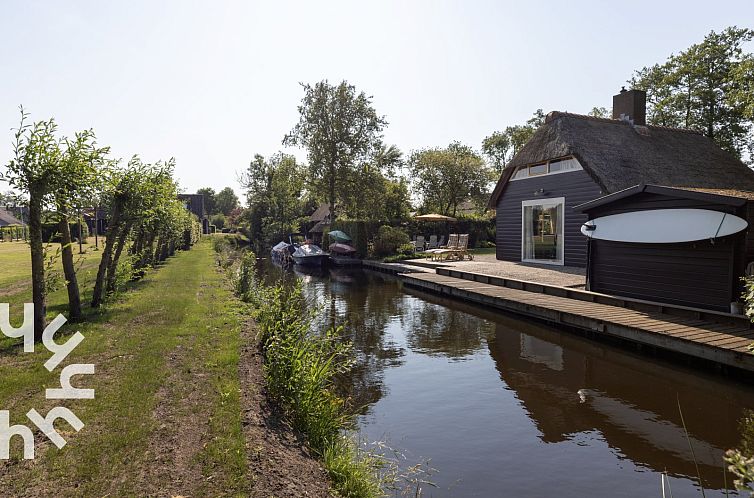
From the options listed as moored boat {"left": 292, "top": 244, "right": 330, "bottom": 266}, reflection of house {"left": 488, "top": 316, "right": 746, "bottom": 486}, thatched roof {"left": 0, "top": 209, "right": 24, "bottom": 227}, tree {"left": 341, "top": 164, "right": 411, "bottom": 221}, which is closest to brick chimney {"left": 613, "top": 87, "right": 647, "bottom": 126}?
reflection of house {"left": 488, "top": 316, "right": 746, "bottom": 486}

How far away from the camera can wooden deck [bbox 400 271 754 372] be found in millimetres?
6991

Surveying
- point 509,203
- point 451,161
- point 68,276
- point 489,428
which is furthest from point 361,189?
point 489,428

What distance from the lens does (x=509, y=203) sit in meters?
20.0

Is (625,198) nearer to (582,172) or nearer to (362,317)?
(582,172)

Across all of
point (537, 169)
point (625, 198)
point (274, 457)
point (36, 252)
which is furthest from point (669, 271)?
point (36, 252)

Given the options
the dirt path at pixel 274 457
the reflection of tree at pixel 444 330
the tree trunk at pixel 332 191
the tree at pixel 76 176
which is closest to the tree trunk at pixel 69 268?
the tree at pixel 76 176

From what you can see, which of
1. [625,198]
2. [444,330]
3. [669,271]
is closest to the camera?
[669,271]

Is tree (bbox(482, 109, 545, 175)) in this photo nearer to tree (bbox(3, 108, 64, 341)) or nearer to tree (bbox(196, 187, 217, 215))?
tree (bbox(3, 108, 64, 341))

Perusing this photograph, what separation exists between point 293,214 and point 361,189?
9.74 m

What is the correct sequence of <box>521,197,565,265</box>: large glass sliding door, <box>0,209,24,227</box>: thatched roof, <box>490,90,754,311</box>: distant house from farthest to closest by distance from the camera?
<box>0,209,24,227</box>: thatched roof < <box>521,197,565,265</box>: large glass sliding door < <box>490,90,754,311</box>: distant house

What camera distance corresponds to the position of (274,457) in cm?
395

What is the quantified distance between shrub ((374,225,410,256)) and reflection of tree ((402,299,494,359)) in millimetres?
12054

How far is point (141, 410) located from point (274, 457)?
Result: 1.46m

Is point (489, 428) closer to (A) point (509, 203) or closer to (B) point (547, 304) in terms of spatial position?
(B) point (547, 304)
